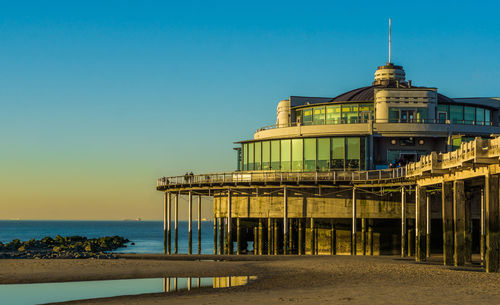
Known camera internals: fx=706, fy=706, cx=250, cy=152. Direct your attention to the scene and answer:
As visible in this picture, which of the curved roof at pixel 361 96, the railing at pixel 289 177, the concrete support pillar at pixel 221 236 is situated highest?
the curved roof at pixel 361 96

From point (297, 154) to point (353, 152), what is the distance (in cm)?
506

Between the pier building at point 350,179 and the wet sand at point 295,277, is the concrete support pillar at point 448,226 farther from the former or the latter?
the pier building at point 350,179

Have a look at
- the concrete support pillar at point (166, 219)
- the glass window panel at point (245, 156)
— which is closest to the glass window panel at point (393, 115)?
the glass window panel at point (245, 156)

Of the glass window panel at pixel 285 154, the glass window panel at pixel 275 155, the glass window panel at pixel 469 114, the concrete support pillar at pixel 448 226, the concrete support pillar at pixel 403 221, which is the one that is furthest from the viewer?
the glass window panel at pixel 469 114

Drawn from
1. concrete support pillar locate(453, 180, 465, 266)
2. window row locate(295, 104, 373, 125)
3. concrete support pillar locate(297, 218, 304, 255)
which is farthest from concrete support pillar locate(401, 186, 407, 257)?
window row locate(295, 104, 373, 125)

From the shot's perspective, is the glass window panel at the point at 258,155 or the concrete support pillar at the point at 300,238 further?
the glass window panel at the point at 258,155

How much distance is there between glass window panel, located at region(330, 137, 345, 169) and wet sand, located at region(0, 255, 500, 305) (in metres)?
12.2

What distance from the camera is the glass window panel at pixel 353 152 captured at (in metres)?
62.1

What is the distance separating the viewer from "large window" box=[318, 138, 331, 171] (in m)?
62.4

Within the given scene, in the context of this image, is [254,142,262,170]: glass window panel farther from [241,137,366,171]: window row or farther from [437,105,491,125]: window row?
[437,105,491,125]: window row

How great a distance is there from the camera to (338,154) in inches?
2456

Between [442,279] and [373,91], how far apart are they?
37.2 metres

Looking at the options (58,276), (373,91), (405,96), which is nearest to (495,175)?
(58,276)

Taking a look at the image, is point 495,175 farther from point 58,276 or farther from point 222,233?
point 222,233
